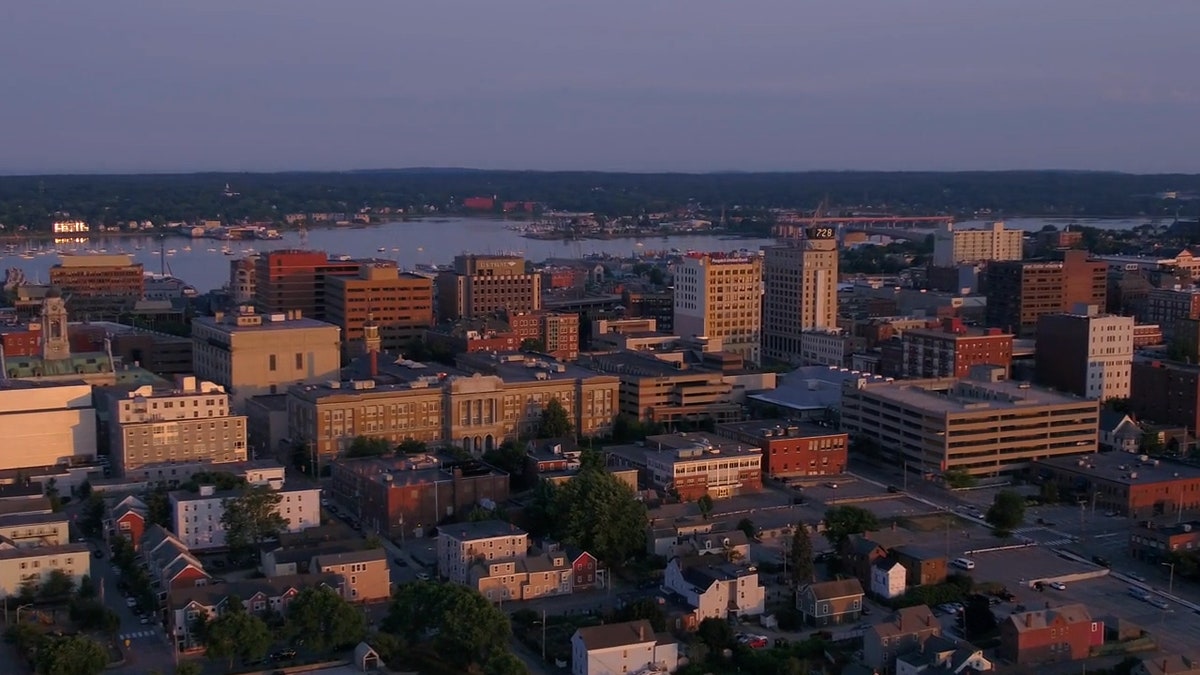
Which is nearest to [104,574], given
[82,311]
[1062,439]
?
[1062,439]

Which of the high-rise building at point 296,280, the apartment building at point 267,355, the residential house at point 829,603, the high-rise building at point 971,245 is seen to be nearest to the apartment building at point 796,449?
the residential house at point 829,603

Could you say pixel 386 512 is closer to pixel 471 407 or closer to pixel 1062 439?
pixel 471 407

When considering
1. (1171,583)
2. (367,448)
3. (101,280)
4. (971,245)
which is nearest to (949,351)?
(1171,583)

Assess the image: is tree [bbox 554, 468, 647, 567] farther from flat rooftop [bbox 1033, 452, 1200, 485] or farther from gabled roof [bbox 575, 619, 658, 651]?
flat rooftop [bbox 1033, 452, 1200, 485]

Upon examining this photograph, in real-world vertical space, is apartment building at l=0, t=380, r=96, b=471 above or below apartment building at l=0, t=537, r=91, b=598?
above

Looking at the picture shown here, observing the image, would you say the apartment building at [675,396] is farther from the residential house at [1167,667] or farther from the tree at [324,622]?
the residential house at [1167,667]

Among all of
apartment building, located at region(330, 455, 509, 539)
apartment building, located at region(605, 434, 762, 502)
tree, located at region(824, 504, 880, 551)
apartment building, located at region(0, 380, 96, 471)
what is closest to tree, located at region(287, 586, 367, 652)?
apartment building, located at region(330, 455, 509, 539)

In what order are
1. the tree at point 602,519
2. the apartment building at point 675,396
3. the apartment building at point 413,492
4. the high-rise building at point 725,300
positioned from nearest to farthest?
the tree at point 602,519, the apartment building at point 413,492, the apartment building at point 675,396, the high-rise building at point 725,300
